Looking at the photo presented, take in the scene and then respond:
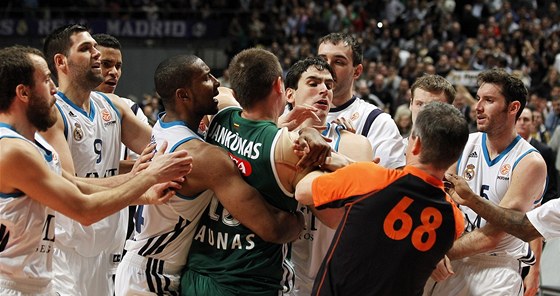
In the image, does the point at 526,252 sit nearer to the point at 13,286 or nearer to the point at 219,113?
the point at 219,113

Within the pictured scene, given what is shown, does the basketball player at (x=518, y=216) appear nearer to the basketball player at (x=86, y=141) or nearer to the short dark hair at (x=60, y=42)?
the basketball player at (x=86, y=141)

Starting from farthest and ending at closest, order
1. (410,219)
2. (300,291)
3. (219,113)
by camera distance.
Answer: (300,291) → (219,113) → (410,219)

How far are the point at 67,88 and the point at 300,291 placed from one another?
249cm

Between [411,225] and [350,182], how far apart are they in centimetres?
40

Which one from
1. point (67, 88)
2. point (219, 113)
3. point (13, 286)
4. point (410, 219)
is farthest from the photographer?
point (67, 88)

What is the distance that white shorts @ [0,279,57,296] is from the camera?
4836 millimetres

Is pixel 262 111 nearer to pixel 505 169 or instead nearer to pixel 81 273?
pixel 505 169

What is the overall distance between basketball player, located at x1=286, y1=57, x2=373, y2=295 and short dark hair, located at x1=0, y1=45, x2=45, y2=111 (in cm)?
191

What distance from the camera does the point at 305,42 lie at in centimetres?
2259

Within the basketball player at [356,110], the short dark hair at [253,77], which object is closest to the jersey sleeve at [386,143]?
the basketball player at [356,110]

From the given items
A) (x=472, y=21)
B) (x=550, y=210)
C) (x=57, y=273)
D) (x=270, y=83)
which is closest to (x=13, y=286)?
(x=57, y=273)

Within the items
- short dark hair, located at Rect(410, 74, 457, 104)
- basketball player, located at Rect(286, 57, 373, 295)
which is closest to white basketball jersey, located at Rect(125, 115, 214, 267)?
basketball player, located at Rect(286, 57, 373, 295)

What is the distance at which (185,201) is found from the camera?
504cm

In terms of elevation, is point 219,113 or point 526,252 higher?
point 219,113
